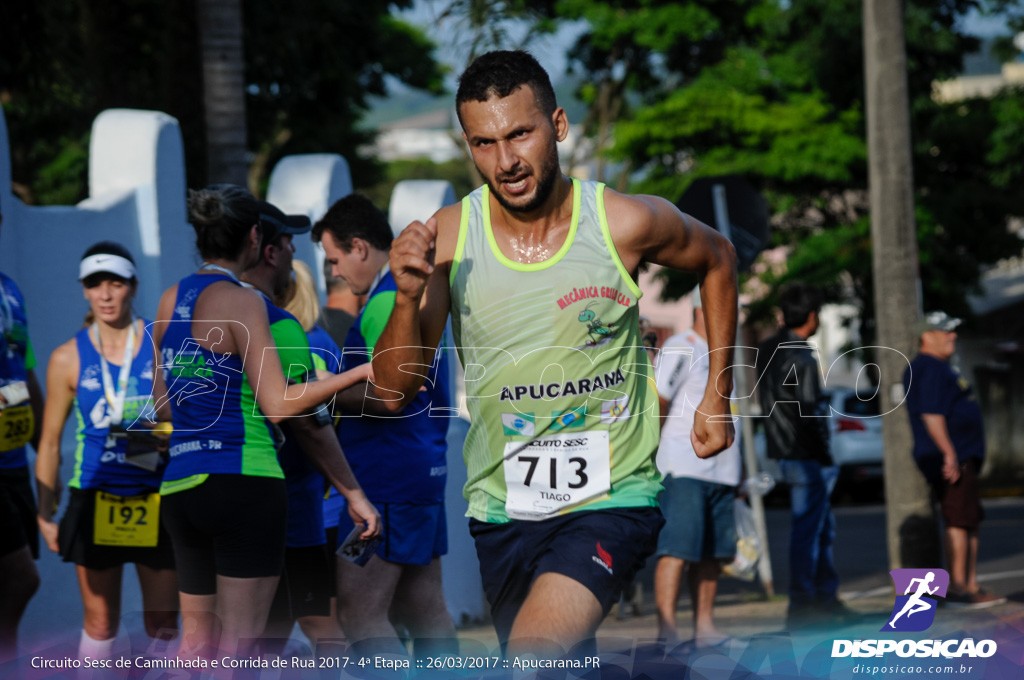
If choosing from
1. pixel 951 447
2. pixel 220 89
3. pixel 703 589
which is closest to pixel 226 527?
pixel 703 589

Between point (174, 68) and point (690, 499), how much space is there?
21.9 ft

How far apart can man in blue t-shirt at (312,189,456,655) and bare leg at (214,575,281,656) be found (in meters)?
0.62

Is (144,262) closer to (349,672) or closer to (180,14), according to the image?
(349,672)

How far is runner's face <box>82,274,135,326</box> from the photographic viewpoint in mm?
5273

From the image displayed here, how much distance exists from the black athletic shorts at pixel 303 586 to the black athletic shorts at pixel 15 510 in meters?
1.11

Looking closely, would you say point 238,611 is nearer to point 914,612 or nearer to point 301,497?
point 301,497

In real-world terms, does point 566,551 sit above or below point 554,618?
above

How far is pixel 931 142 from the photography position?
66.5 feet

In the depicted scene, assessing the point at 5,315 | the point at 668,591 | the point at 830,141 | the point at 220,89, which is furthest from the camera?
the point at 830,141

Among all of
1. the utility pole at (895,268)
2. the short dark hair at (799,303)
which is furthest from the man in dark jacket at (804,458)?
the utility pole at (895,268)

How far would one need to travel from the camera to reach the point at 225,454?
13.9 feet

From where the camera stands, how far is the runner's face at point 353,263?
206 inches

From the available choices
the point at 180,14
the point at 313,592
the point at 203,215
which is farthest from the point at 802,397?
the point at 180,14

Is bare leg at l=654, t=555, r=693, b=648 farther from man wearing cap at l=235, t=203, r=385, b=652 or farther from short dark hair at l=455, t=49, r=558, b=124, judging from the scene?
short dark hair at l=455, t=49, r=558, b=124
